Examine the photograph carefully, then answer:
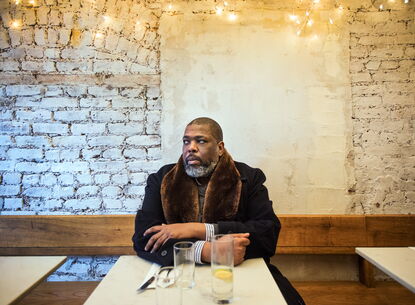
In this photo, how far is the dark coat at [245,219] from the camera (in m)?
1.56

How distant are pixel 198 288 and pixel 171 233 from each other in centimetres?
42

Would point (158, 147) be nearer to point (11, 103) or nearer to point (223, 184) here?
point (223, 184)

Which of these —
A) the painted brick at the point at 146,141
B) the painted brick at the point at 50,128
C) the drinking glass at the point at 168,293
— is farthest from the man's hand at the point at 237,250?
the painted brick at the point at 50,128

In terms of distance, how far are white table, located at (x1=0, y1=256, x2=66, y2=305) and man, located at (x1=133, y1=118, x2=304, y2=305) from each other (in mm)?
428

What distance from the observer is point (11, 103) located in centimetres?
267

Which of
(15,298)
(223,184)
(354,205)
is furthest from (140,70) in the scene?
(354,205)

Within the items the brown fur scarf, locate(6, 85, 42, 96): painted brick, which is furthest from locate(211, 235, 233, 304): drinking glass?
locate(6, 85, 42, 96): painted brick

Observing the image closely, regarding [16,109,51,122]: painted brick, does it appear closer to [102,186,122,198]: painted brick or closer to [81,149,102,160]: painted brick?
[81,149,102,160]: painted brick

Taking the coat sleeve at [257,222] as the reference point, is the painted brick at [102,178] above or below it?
above

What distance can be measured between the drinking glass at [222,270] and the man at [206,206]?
334 millimetres

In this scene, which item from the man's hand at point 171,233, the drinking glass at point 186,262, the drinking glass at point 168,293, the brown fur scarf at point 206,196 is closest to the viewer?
the drinking glass at point 168,293

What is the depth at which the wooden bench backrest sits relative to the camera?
7.90ft

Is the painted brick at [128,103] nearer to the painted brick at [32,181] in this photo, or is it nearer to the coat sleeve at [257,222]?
the painted brick at [32,181]

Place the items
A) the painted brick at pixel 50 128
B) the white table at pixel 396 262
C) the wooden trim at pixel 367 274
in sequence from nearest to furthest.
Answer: the white table at pixel 396 262, the wooden trim at pixel 367 274, the painted brick at pixel 50 128
